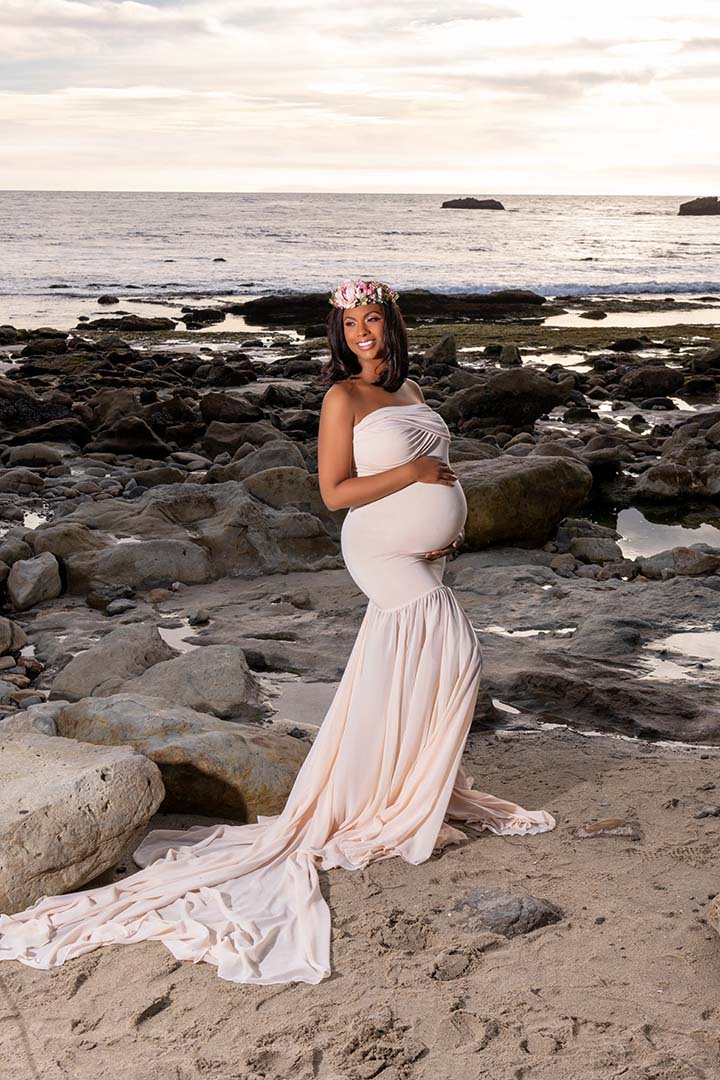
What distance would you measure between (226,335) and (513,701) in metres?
23.3

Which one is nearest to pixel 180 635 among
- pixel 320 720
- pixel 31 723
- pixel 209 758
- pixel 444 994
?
pixel 320 720

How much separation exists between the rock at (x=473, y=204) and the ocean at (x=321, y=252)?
30600 mm

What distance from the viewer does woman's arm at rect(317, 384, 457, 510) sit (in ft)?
14.9

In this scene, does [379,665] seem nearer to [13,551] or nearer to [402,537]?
[402,537]

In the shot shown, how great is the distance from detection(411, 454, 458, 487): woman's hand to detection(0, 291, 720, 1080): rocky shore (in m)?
1.54

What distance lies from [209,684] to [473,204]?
141736mm

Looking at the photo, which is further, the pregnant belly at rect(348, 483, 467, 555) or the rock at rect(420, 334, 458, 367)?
the rock at rect(420, 334, 458, 367)

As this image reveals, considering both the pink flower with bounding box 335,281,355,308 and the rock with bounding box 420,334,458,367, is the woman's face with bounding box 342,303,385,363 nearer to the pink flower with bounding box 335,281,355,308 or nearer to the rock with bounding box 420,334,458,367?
the pink flower with bounding box 335,281,355,308

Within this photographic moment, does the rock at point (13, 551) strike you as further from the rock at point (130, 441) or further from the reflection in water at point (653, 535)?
the reflection in water at point (653, 535)

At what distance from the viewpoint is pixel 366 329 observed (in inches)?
181

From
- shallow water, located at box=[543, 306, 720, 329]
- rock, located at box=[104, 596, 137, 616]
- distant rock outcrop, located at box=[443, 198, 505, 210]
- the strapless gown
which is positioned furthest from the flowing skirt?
distant rock outcrop, located at box=[443, 198, 505, 210]

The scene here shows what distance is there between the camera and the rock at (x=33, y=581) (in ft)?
27.9

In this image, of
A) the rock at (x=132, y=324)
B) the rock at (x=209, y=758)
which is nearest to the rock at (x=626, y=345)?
the rock at (x=132, y=324)

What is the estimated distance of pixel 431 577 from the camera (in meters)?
4.77
